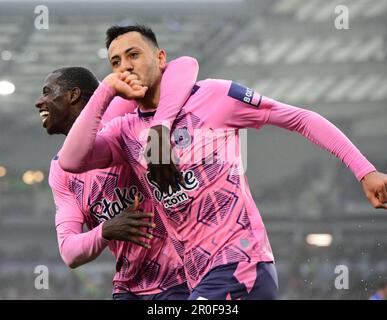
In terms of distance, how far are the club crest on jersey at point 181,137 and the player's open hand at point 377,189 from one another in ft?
2.13

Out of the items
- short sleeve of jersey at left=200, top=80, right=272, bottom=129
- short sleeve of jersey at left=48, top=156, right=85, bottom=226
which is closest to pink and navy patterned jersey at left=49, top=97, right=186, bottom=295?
short sleeve of jersey at left=48, top=156, right=85, bottom=226

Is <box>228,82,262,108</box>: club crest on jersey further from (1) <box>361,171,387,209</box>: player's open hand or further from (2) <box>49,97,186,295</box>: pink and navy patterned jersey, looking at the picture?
(2) <box>49,97,186,295</box>: pink and navy patterned jersey

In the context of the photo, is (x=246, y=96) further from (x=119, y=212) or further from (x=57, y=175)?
(x=57, y=175)

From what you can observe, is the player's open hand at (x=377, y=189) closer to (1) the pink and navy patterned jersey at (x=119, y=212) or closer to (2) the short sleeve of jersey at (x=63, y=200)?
(1) the pink and navy patterned jersey at (x=119, y=212)

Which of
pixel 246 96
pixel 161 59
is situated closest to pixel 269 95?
pixel 161 59

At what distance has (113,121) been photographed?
3.45 meters

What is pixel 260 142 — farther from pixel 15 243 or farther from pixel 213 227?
pixel 213 227

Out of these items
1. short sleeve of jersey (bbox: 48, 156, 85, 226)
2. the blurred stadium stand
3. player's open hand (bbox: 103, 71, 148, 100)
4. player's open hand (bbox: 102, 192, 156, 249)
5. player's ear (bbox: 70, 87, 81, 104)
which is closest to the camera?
player's open hand (bbox: 103, 71, 148, 100)

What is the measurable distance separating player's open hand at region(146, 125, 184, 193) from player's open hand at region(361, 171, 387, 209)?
65cm

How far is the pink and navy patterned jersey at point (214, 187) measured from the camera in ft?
10.3

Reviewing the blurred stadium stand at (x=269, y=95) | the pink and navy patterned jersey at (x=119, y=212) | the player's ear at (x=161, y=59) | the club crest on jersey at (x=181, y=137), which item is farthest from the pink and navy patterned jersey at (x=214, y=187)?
the blurred stadium stand at (x=269, y=95)

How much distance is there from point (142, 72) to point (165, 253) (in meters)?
0.82

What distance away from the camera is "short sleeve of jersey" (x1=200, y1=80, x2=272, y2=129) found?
3.22 m
